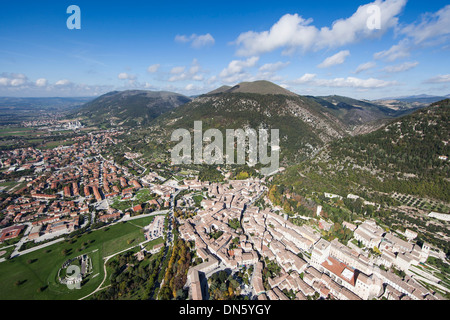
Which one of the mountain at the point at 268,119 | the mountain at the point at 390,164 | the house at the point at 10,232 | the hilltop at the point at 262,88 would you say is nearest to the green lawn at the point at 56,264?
the house at the point at 10,232

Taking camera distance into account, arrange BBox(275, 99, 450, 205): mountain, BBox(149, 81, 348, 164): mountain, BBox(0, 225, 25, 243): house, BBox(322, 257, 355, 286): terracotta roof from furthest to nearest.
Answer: BBox(149, 81, 348, 164): mountain < BBox(275, 99, 450, 205): mountain < BBox(0, 225, 25, 243): house < BBox(322, 257, 355, 286): terracotta roof

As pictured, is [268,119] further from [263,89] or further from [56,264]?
[56,264]

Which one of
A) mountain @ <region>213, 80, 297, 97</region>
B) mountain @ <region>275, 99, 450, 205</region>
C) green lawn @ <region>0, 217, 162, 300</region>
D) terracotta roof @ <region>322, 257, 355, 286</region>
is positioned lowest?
green lawn @ <region>0, 217, 162, 300</region>

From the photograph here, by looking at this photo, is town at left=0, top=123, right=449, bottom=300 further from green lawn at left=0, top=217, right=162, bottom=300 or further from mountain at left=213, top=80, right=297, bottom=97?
mountain at left=213, top=80, right=297, bottom=97

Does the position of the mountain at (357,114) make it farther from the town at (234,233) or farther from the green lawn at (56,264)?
the green lawn at (56,264)

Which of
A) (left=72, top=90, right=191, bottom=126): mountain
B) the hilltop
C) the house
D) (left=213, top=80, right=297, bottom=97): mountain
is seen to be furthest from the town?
(left=72, top=90, right=191, bottom=126): mountain
